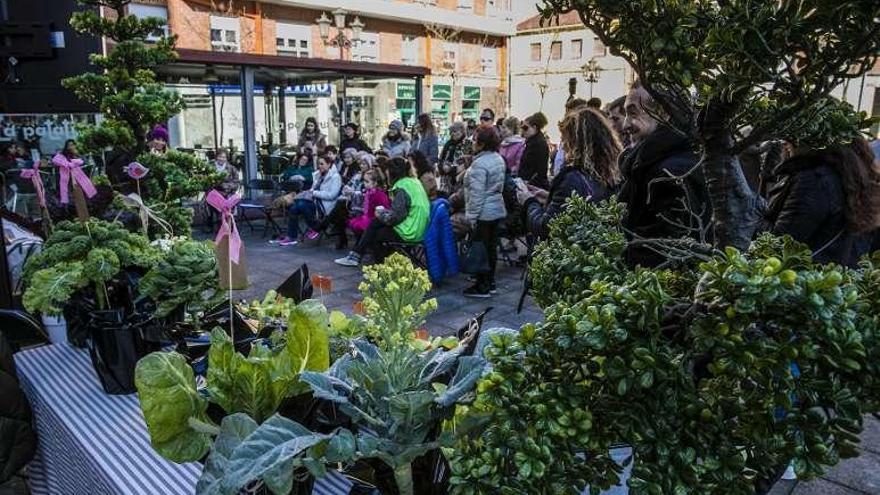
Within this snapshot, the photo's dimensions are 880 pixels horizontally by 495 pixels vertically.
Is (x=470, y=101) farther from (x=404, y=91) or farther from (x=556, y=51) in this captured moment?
(x=556, y=51)

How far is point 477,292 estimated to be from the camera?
5789 millimetres

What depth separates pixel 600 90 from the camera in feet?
112

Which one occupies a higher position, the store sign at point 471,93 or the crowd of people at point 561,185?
the store sign at point 471,93

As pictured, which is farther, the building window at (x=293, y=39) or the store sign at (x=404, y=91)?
the building window at (x=293, y=39)

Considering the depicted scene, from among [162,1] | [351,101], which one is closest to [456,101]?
[351,101]

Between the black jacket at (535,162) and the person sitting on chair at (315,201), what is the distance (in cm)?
294

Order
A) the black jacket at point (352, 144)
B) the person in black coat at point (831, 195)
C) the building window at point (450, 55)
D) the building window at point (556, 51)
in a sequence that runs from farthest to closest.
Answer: the building window at point (556, 51)
the building window at point (450, 55)
the black jacket at point (352, 144)
the person in black coat at point (831, 195)

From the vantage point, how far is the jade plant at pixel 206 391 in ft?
4.00

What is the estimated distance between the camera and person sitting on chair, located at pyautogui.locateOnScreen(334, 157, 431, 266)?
5988 mm

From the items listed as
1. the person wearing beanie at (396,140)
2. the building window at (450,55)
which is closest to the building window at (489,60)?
the building window at (450,55)

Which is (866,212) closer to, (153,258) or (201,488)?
(201,488)

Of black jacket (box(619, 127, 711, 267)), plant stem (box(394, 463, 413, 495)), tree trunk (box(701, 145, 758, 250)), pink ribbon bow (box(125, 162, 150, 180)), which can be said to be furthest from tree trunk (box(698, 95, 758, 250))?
pink ribbon bow (box(125, 162, 150, 180))

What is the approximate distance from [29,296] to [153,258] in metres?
0.38

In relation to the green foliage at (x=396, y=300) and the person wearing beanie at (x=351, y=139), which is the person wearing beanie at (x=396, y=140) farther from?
the green foliage at (x=396, y=300)
